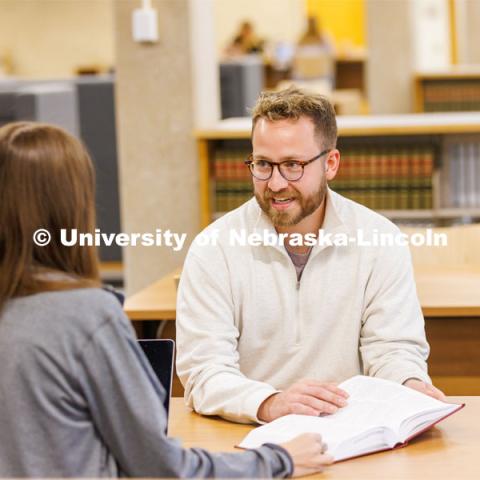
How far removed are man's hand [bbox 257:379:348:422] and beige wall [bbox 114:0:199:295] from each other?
3.31 metres

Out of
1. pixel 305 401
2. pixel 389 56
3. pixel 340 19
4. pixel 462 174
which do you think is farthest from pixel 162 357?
pixel 340 19

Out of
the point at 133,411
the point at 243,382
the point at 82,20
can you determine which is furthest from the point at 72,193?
the point at 82,20

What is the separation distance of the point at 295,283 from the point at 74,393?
3.25 feet

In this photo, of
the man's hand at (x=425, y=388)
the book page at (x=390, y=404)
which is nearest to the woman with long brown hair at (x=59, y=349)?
the book page at (x=390, y=404)

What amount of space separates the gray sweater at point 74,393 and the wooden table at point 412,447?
378 millimetres

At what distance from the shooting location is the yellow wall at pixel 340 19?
669 inches

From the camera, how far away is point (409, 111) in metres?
9.54

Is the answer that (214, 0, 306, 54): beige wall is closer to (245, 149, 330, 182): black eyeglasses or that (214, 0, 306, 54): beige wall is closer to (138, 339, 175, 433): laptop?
(245, 149, 330, 182): black eyeglasses

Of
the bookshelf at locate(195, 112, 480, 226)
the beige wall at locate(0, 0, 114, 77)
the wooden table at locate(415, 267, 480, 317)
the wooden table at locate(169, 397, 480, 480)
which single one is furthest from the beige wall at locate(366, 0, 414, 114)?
the wooden table at locate(169, 397, 480, 480)

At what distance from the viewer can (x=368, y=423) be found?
1876mm

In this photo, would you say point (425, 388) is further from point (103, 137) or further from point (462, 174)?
point (103, 137)

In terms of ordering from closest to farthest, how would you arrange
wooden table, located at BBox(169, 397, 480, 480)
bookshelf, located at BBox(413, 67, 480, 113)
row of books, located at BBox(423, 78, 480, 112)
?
wooden table, located at BBox(169, 397, 480, 480) → bookshelf, located at BBox(413, 67, 480, 113) → row of books, located at BBox(423, 78, 480, 112)

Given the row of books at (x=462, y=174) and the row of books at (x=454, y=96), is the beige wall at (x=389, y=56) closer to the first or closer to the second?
the row of books at (x=454, y=96)

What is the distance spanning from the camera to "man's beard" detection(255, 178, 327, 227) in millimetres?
2373
